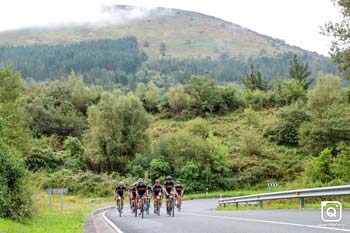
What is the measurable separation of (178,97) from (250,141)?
31.1 metres

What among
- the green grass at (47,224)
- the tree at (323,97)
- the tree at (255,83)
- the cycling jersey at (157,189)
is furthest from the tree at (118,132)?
the tree at (255,83)

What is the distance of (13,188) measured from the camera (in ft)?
74.6

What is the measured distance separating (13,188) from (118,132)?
44779mm

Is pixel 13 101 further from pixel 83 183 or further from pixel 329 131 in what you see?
pixel 329 131

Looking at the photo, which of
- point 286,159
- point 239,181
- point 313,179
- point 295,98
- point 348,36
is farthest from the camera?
point 295,98

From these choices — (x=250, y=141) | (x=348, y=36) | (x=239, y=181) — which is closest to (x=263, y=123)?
(x=250, y=141)

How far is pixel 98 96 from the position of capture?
107875mm

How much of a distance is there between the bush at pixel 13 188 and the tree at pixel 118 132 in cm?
4364

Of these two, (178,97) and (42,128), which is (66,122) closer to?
(42,128)

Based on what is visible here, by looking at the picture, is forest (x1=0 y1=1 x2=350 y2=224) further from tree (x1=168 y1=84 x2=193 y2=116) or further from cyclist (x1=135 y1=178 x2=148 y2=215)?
cyclist (x1=135 y1=178 x2=148 y2=215)

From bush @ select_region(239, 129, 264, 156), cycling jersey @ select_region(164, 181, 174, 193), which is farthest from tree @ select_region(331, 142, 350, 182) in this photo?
bush @ select_region(239, 129, 264, 156)

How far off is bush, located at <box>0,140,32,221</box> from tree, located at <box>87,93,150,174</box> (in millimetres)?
43639

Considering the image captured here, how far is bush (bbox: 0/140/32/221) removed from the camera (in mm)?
Answer: 21461

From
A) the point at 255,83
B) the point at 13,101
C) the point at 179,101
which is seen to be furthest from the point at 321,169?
the point at 255,83
